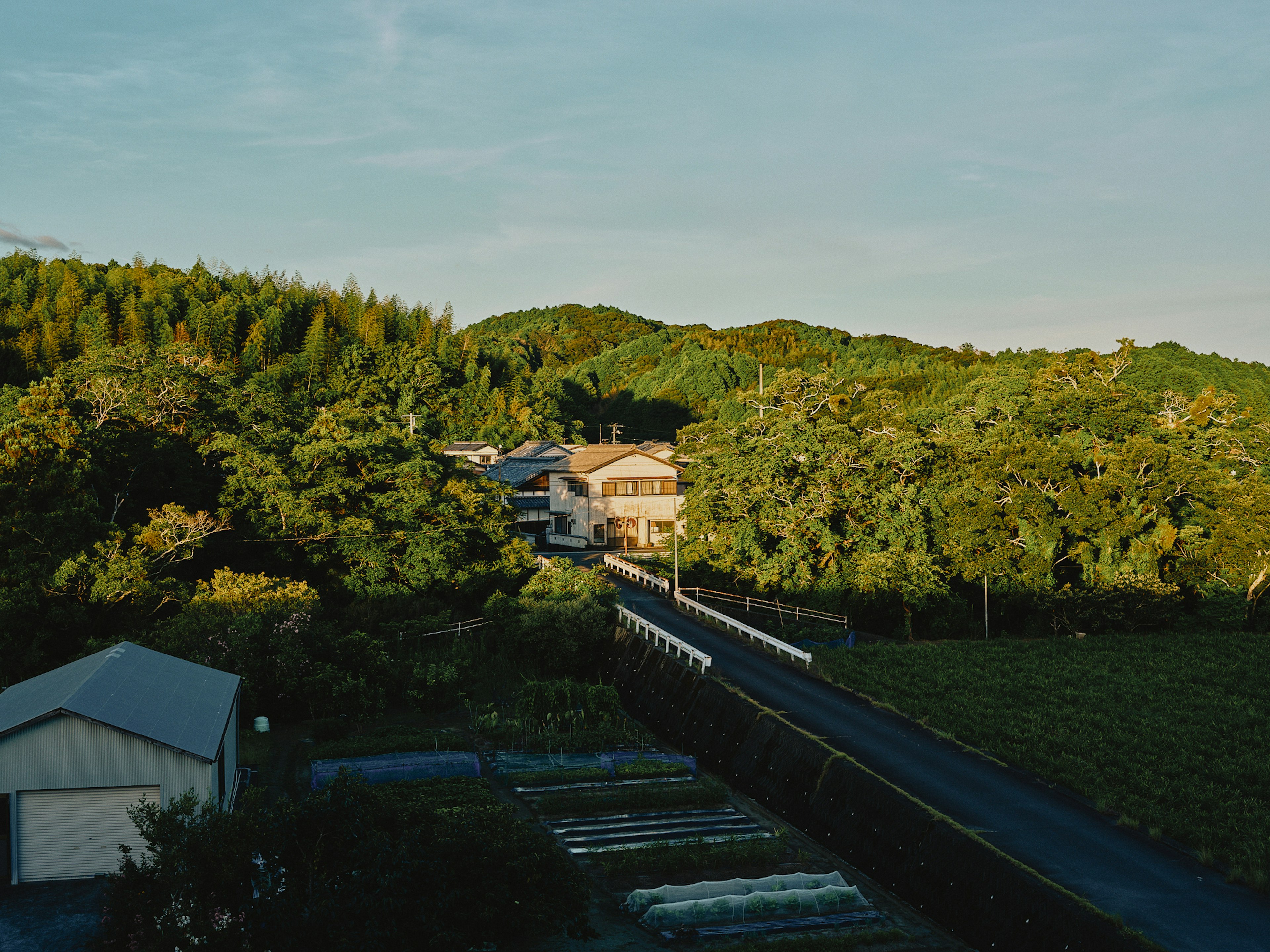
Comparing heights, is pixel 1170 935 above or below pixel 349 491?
below

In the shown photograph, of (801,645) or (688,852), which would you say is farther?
(801,645)

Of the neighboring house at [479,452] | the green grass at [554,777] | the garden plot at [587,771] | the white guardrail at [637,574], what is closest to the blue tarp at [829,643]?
the white guardrail at [637,574]

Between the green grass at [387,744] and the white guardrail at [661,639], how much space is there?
20.8 feet

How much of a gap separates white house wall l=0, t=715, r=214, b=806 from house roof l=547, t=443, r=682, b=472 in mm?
35544

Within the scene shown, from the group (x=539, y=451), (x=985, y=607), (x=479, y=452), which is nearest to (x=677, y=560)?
(x=985, y=607)

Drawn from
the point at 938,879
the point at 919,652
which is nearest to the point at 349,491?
the point at 919,652

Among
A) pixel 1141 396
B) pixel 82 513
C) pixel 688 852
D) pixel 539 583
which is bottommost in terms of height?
pixel 688 852

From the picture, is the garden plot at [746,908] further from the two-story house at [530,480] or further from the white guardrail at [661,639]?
the two-story house at [530,480]

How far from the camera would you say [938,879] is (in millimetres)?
12961

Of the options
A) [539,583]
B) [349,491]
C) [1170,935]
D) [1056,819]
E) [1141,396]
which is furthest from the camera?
[1141,396]

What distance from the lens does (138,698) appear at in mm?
15680

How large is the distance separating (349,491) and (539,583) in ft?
27.7

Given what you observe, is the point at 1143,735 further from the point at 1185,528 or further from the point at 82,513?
the point at 82,513

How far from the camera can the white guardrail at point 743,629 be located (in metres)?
24.9
